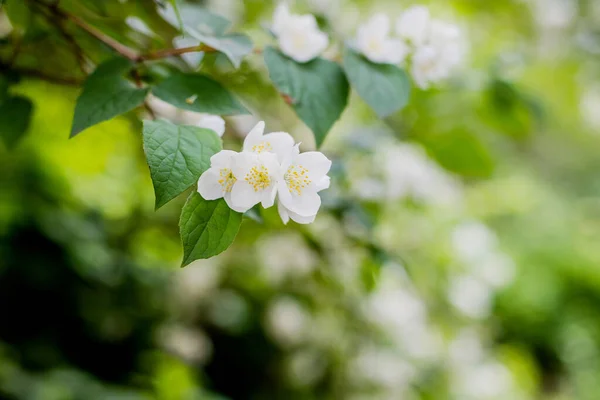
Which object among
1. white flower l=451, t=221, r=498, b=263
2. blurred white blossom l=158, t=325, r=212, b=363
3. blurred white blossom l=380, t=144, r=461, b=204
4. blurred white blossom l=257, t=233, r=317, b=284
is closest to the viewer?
blurred white blossom l=380, t=144, r=461, b=204

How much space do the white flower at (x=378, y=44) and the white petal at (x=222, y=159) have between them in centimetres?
26

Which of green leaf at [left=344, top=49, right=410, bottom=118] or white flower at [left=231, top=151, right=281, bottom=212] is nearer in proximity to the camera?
white flower at [left=231, top=151, right=281, bottom=212]

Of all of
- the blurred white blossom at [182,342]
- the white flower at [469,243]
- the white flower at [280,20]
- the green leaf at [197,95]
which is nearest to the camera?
the green leaf at [197,95]

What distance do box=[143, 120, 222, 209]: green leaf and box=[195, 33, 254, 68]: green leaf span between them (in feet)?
0.31

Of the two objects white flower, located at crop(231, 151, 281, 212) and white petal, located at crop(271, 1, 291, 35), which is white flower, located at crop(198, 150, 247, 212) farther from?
white petal, located at crop(271, 1, 291, 35)

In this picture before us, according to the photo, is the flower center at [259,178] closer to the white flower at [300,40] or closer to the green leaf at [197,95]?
the green leaf at [197,95]

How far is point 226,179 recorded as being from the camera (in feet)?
1.33

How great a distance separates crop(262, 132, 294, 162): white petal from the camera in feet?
1.39

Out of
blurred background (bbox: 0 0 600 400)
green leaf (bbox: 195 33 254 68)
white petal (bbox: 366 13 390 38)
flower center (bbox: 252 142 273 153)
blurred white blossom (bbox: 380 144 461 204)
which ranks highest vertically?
white petal (bbox: 366 13 390 38)

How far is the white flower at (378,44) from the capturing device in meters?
0.59

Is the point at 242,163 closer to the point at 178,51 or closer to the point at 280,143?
the point at 280,143

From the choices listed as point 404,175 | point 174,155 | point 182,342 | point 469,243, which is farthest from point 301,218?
point 469,243

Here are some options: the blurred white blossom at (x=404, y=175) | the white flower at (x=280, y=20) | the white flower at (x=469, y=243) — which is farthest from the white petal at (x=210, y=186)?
the white flower at (x=469, y=243)

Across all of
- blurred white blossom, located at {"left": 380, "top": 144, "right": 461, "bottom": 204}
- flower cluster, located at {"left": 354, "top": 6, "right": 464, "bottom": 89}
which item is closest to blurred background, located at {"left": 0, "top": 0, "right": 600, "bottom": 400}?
blurred white blossom, located at {"left": 380, "top": 144, "right": 461, "bottom": 204}
